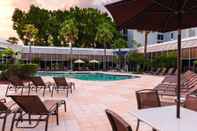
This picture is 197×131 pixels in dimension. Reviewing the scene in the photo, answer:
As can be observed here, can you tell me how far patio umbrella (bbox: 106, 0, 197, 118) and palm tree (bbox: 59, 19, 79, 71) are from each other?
135 ft

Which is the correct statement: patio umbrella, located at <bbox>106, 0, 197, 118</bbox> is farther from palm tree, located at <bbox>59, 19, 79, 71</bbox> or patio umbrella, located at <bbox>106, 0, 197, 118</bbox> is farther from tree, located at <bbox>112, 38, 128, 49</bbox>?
tree, located at <bbox>112, 38, 128, 49</bbox>

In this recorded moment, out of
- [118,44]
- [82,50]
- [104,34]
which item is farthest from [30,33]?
[118,44]

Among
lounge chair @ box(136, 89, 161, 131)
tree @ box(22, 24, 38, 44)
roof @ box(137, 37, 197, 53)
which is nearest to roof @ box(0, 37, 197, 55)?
roof @ box(137, 37, 197, 53)

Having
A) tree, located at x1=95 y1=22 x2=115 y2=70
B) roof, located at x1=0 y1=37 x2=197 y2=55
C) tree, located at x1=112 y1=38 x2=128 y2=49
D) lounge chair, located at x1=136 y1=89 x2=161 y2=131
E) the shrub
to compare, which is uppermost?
tree, located at x1=95 y1=22 x2=115 y2=70

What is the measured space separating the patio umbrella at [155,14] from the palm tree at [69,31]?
41222mm

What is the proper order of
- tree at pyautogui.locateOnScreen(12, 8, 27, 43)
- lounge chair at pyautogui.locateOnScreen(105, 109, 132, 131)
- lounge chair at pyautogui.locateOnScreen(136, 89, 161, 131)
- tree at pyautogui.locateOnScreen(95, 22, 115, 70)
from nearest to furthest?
1. lounge chair at pyautogui.locateOnScreen(105, 109, 132, 131)
2. lounge chair at pyautogui.locateOnScreen(136, 89, 161, 131)
3. tree at pyautogui.locateOnScreen(95, 22, 115, 70)
4. tree at pyautogui.locateOnScreen(12, 8, 27, 43)

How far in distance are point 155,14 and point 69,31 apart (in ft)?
137

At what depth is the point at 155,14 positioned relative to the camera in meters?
4.86

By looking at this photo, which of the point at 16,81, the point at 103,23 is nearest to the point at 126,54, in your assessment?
the point at 103,23

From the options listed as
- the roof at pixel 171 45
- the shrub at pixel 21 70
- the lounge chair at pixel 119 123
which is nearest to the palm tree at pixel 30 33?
the roof at pixel 171 45

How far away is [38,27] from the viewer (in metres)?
50.3

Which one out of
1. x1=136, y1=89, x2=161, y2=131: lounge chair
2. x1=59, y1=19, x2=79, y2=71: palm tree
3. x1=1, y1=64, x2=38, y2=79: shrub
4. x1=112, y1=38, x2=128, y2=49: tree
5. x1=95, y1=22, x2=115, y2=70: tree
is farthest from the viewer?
x1=112, y1=38, x2=128, y2=49: tree

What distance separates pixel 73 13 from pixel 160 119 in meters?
48.7

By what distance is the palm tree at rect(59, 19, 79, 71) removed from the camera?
46.4 metres
